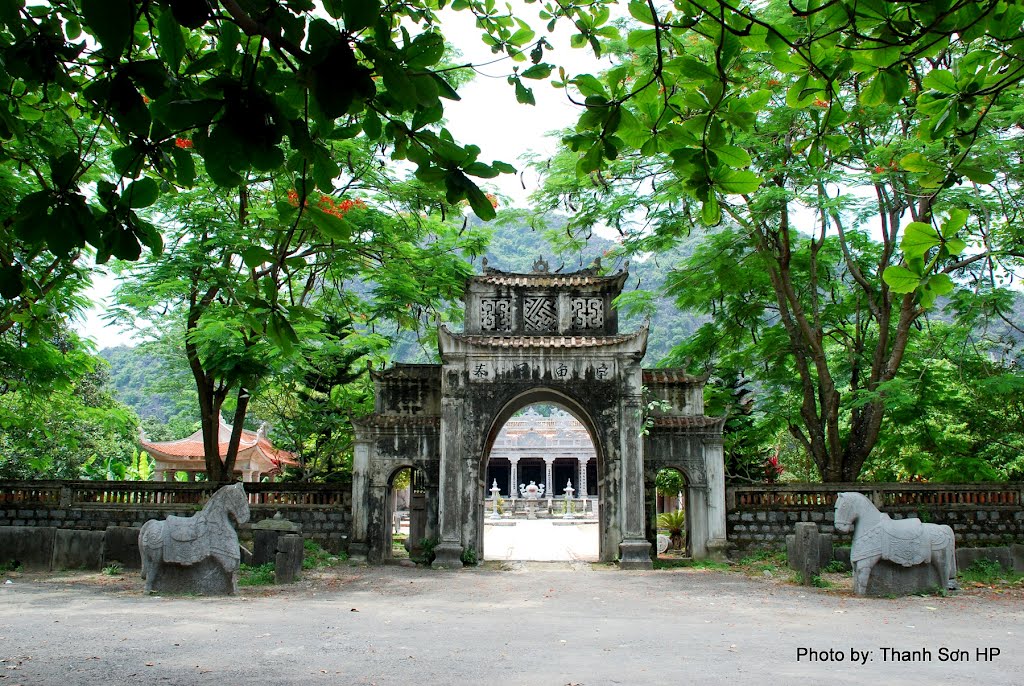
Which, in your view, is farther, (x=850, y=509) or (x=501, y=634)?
(x=850, y=509)

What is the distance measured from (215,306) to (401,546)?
7527mm

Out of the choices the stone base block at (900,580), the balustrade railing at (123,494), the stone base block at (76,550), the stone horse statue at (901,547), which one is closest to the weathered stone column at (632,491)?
the stone horse statue at (901,547)

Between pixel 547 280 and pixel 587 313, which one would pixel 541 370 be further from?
pixel 547 280

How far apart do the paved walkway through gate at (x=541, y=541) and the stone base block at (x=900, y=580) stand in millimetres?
6083

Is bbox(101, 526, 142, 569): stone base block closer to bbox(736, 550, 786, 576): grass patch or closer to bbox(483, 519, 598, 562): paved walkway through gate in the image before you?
bbox(483, 519, 598, 562): paved walkway through gate

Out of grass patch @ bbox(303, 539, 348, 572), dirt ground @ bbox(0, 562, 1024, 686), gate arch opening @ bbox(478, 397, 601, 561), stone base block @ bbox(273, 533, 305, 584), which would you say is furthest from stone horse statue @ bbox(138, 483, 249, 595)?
gate arch opening @ bbox(478, 397, 601, 561)

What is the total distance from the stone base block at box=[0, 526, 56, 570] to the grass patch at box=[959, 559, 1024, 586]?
13680 mm

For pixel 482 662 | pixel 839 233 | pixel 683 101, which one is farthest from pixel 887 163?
pixel 683 101

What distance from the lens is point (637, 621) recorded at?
27.2ft

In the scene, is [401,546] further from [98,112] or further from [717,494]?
[98,112]

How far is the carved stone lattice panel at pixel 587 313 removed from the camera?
1515 cm

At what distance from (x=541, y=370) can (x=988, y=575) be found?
7544mm

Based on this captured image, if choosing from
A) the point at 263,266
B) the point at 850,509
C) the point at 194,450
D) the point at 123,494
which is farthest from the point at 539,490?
the point at 850,509

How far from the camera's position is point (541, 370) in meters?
14.3
